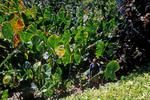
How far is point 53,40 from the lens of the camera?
6.45 metres

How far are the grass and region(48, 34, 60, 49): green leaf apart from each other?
1066 mm

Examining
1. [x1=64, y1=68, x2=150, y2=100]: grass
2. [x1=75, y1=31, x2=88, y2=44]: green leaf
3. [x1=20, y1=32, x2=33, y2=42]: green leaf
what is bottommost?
[x1=64, y1=68, x2=150, y2=100]: grass

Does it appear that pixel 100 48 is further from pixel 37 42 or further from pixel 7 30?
pixel 7 30

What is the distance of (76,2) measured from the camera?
10414mm

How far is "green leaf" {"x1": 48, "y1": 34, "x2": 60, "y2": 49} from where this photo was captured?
21.1 feet

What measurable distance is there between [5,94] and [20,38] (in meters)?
1.16

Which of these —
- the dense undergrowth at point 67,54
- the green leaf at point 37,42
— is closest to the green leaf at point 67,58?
the dense undergrowth at point 67,54

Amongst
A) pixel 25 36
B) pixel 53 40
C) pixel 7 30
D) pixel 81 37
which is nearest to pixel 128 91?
pixel 53 40

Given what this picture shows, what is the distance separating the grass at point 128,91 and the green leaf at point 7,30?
1.51 m

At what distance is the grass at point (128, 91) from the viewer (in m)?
4.89

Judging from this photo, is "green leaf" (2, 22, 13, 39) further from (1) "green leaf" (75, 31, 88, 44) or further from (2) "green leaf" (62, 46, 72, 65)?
(1) "green leaf" (75, 31, 88, 44)

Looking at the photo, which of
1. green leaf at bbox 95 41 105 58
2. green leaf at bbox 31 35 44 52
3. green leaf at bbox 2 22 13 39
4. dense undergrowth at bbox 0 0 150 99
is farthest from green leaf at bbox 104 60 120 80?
green leaf at bbox 2 22 13 39

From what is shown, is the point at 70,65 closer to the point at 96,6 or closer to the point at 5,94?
the point at 5,94

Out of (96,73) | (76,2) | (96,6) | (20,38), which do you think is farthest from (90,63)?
(76,2)
